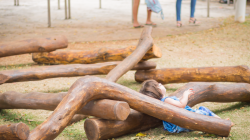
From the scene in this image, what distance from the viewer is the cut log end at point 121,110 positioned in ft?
6.84

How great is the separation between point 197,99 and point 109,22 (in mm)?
7457

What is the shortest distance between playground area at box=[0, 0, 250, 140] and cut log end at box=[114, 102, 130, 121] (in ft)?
1.06

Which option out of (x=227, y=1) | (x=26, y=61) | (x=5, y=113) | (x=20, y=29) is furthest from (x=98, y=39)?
(x=227, y=1)

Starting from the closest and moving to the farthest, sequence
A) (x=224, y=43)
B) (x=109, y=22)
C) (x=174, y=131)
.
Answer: (x=174, y=131)
(x=224, y=43)
(x=109, y=22)

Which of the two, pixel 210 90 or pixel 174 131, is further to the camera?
pixel 210 90

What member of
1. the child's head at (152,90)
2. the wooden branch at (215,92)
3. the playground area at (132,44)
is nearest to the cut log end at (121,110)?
the playground area at (132,44)

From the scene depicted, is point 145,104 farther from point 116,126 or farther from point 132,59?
point 132,59

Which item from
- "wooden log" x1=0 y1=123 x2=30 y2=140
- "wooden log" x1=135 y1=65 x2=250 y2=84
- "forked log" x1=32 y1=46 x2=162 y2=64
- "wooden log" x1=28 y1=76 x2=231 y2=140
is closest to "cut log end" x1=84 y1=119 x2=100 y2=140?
"wooden log" x1=28 y1=76 x2=231 y2=140

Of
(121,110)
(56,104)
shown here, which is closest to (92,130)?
(121,110)

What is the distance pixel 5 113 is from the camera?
3135 millimetres

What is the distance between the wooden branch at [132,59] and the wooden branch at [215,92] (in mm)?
778

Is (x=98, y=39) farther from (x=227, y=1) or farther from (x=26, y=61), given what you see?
(x=227, y=1)

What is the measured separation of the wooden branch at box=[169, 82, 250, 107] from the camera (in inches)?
113

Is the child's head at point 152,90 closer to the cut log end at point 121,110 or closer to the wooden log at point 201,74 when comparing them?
the cut log end at point 121,110
